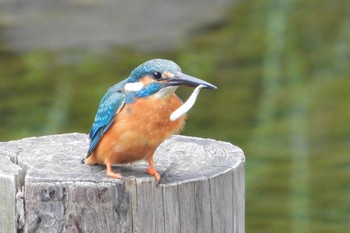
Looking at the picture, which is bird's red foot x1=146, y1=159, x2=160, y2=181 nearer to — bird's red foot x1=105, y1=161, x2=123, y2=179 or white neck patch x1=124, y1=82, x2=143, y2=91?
bird's red foot x1=105, y1=161, x2=123, y2=179

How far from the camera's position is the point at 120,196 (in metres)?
4.70

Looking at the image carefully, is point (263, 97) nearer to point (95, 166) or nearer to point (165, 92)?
point (95, 166)

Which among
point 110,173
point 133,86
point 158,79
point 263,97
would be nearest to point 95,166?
point 110,173

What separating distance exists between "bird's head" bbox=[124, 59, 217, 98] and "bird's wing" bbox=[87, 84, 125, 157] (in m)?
0.06

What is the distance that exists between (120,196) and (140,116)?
329 millimetres

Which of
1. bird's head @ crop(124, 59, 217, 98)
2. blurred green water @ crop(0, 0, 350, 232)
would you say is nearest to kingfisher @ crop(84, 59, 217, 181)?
bird's head @ crop(124, 59, 217, 98)

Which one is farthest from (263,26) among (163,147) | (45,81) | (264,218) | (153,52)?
(163,147)

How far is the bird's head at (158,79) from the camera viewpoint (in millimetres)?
4719

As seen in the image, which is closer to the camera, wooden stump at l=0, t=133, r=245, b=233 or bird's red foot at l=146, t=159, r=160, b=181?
wooden stump at l=0, t=133, r=245, b=233

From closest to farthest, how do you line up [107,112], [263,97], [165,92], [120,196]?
1. [120,196]
2. [165,92]
3. [107,112]
4. [263,97]

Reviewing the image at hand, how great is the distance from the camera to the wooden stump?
4.67 m

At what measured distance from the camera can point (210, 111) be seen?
403 inches

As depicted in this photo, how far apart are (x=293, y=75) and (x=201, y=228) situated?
18.7 feet

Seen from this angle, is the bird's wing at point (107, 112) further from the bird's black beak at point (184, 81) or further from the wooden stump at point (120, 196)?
the bird's black beak at point (184, 81)
